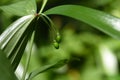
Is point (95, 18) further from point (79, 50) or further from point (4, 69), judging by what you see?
point (79, 50)

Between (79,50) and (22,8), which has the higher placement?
(22,8)

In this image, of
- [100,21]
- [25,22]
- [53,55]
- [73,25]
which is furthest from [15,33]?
[73,25]

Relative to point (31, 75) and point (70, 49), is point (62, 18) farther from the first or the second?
point (31, 75)

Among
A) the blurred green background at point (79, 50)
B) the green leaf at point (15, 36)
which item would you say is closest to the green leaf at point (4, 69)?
the green leaf at point (15, 36)

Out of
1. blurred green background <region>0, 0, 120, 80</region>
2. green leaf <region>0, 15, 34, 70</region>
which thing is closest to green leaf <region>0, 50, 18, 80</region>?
green leaf <region>0, 15, 34, 70</region>

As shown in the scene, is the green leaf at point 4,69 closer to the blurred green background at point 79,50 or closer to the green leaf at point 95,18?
the green leaf at point 95,18

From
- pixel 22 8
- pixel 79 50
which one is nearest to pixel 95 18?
pixel 22 8
